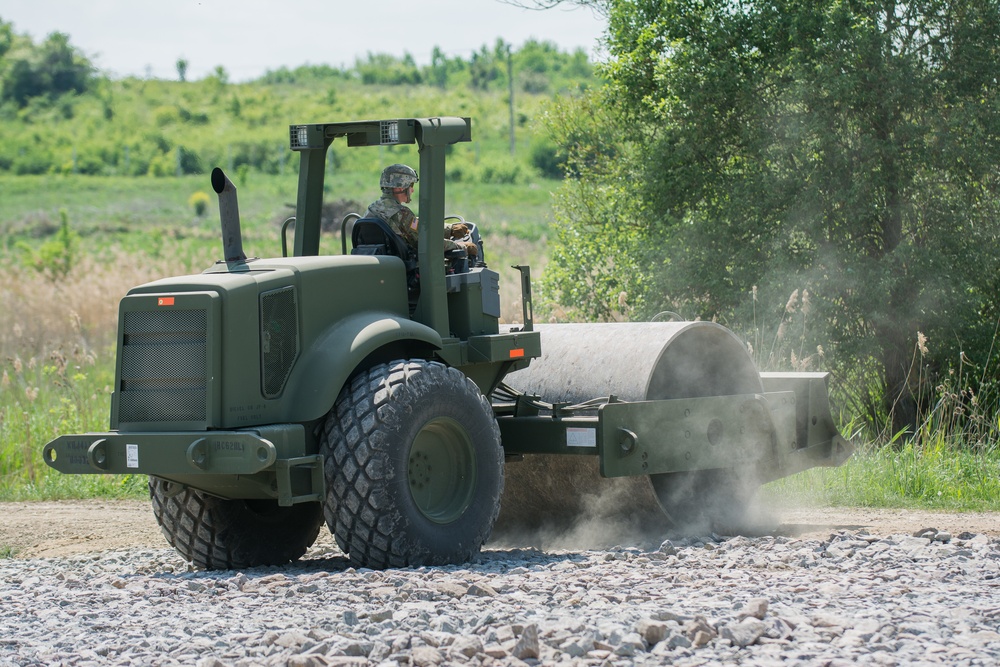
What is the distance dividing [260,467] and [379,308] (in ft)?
4.64

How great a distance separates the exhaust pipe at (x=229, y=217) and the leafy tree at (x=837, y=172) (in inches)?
280

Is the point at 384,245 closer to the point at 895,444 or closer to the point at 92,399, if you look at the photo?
the point at 92,399

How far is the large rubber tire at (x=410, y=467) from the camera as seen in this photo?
6629 millimetres

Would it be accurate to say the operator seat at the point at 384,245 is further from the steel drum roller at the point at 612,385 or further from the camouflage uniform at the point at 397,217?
the steel drum roller at the point at 612,385

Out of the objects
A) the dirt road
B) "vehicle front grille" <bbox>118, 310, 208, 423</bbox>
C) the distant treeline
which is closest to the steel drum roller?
the dirt road

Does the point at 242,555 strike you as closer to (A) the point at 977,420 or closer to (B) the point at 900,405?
(A) the point at 977,420

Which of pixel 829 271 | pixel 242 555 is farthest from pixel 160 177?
pixel 242 555

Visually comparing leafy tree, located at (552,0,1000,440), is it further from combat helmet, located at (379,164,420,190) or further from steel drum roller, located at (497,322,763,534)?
combat helmet, located at (379,164,420,190)

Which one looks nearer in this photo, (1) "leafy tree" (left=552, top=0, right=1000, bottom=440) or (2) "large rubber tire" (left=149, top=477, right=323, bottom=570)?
(2) "large rubber tire" (left=149, top=477, right=323, bottom=570)

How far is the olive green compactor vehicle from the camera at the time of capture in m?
6.62

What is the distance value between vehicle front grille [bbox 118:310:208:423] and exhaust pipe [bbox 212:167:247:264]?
499mm

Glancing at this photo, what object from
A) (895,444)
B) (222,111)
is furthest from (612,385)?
(222,111)

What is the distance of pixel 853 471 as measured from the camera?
10.8 m

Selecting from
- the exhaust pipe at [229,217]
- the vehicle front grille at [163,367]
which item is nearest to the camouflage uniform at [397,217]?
the exhaust pipe at [229,217]
